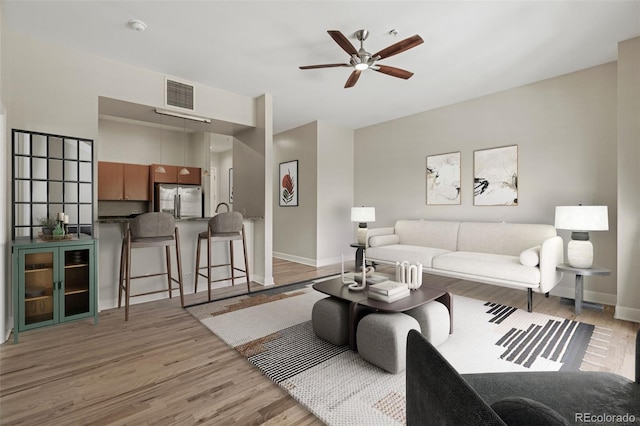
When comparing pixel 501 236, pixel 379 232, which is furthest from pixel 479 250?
pixel 379 232

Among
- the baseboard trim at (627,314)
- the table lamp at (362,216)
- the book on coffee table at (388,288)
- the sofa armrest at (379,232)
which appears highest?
the table lamp at (362,216)

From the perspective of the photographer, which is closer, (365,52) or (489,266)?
(365,52)

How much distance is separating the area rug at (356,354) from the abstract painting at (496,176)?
162 centimetres

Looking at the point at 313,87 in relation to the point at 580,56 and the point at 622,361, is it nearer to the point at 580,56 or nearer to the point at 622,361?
the point at 580,56

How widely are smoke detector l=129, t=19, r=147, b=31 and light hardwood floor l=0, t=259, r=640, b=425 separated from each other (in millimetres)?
2735

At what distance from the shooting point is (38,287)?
2.58 m

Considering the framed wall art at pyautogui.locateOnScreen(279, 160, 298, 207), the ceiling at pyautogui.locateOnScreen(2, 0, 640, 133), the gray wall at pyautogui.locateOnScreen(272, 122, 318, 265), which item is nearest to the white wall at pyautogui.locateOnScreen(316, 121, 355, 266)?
the gray wall at pyautogui.locateOnScreen(272, 122, 318, 265)

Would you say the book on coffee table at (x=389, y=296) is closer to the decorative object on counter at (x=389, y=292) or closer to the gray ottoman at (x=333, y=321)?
the decorative object on counter at (x=389, y=292)

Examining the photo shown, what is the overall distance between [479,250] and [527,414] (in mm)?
3902

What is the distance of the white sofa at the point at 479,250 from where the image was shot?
3151mm

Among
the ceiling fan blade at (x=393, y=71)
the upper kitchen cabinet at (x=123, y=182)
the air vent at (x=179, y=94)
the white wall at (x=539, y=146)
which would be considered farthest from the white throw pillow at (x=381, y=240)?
the upper kitchen cabinet at (x=123, y=182)

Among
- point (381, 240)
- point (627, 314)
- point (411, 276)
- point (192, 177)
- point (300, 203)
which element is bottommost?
point (627, 314)

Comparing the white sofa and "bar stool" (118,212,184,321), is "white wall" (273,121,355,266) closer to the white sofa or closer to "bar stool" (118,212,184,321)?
the white sofa

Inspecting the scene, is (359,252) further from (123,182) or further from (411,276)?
(123,182)
